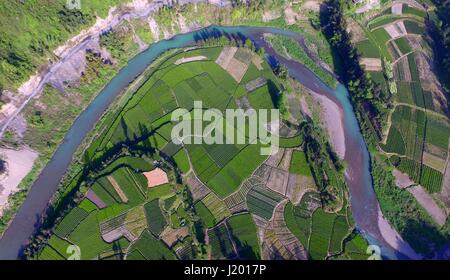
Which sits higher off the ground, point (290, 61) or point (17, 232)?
point (290, 61)

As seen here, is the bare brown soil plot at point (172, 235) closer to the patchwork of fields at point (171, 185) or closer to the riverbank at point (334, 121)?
the patchwork of fields at point (171, 185)

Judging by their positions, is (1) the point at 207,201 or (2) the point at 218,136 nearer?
(1) the point at 207,201

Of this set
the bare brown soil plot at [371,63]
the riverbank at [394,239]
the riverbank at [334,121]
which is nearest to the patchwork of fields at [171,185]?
the riverbank at [334,121]

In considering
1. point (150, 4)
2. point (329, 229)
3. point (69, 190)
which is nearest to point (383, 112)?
point (329, 229)

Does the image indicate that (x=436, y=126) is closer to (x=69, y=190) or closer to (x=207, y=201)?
(x=207, y=201)

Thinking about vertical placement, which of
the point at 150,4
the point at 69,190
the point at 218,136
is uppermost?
the point at 150,4

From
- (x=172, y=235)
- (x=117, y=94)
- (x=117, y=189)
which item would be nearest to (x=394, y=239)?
(x=172, y=235)

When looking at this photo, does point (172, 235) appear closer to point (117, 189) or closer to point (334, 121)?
point (117, 189)

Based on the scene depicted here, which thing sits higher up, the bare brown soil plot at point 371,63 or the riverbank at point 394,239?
the bare brown soil plot at point 371,63

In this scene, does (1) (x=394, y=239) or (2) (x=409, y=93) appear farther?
(2) (x=409, y=93)
